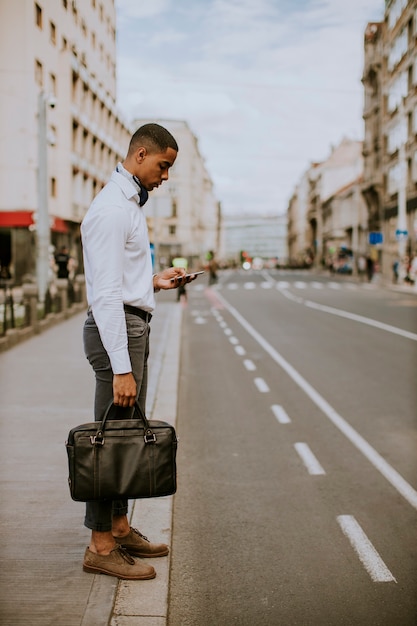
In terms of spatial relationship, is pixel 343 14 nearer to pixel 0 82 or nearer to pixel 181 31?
pixel 181 31

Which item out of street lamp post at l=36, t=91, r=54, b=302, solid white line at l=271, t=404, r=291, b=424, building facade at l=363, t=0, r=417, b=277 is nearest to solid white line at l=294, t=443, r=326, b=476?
solid white line at l=271, t=404, r=291, b=424

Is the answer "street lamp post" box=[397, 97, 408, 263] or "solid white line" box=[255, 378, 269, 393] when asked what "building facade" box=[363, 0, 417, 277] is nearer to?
"street lamp post" box=[397, 97, 408, 263]

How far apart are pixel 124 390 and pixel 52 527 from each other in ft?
4.44

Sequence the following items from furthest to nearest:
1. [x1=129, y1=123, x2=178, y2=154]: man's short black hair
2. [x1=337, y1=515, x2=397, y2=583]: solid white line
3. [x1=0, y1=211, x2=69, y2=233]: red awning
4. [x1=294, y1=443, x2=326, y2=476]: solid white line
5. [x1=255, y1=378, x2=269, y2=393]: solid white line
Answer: [x1=0, y1=211, x2=69, y2=233]: red awning, [x1=255, y1=378, x2=269, y2=393]: solid white line, [x1=294, y1=443, x2=326, y2=476]: solid white line, [x1=337, y1=515, x2=397, y2=583]: solid white line, [x1=129, y1=123, x2=178, y2=154]: man's short black hair

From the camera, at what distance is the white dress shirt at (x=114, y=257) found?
327 cm

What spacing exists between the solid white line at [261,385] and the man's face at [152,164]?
255 inches

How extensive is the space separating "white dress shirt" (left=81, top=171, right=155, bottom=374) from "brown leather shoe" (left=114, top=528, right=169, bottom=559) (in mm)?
1059

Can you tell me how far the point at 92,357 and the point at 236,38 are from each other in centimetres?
188

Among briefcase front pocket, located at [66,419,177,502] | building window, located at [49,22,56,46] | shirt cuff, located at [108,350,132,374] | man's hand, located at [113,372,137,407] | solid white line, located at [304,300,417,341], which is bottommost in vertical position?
solid white line, located at [304,300,417,341]

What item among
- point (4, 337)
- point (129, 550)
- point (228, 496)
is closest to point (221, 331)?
point (4, 337)

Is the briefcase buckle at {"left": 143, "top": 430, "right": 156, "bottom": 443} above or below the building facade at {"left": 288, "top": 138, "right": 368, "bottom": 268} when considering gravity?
below

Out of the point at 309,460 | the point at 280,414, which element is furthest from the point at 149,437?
the point at 280,414

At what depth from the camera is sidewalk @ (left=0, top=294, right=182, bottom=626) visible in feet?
10.8

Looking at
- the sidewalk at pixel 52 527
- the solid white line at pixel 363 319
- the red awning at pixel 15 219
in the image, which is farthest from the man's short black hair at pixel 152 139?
the red awning at pixel 15 219
